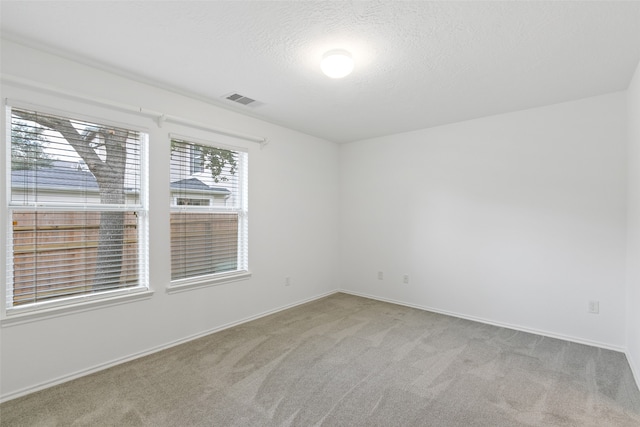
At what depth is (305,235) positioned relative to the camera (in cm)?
465

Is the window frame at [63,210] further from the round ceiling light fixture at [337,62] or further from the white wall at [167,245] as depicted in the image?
the round ceiling light fixture at [337,62]

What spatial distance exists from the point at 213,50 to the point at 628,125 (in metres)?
3.76

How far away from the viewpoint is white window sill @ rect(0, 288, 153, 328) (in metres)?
2.23

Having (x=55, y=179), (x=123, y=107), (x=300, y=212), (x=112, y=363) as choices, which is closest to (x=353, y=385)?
(x=112, y=363)

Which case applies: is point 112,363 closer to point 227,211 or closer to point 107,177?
point 107,177

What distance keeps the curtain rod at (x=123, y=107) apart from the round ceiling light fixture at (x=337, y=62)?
5.31ft

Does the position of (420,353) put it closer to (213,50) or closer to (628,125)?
(628,125)

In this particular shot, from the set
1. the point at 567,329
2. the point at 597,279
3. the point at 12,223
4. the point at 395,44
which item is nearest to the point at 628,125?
the point at 597,279

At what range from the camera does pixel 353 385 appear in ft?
7.89

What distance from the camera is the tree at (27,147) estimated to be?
226 centimetres

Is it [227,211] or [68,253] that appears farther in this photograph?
[227,211]

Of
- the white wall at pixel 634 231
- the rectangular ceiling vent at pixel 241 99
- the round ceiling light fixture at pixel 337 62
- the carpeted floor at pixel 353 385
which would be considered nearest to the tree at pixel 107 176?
the carpeted floor at pixel 353 385

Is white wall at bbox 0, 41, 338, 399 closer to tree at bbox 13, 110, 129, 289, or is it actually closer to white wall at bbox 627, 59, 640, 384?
tree at bbox 13, 110, 129, 289

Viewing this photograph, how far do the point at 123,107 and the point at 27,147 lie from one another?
0.75 metres
